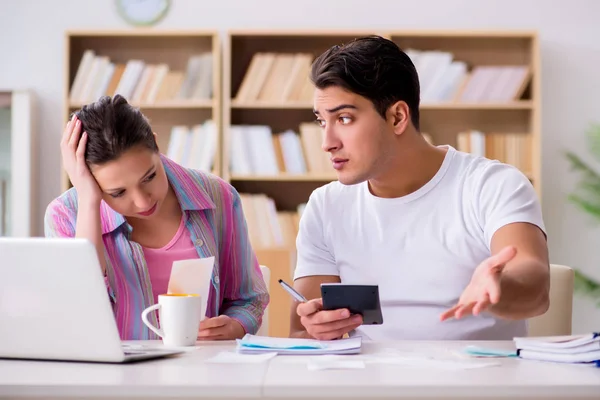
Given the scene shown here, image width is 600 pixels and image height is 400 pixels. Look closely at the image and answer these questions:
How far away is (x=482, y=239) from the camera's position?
1.73 m

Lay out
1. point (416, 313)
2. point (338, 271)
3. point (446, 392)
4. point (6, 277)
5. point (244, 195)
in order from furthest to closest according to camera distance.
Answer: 1. point (244, 195)
2. point (338, 271)
3. point (416, 313)
4. point (6, 277)
5. point (446, 392)

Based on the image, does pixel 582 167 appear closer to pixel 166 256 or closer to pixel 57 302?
pixel 166 256

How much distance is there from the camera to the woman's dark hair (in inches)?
66.4

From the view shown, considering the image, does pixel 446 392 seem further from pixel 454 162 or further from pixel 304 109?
pixel 304 109

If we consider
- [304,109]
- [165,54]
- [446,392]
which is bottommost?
[446,392]

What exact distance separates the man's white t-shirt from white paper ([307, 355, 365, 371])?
0.46 metres

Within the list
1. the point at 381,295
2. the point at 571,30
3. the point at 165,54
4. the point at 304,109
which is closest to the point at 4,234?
the point at 165,54

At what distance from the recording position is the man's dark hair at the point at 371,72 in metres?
1.78

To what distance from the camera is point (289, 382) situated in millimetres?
1040

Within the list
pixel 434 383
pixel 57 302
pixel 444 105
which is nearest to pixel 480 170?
pixel 434 383

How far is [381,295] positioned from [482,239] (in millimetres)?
248

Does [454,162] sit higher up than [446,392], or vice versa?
[454,162]

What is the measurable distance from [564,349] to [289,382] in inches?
18.5

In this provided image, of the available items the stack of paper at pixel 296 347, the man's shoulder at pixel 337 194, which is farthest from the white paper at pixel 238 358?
the man's shoulder at pixel 337 194
